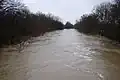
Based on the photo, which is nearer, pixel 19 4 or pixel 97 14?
pixel 19 4

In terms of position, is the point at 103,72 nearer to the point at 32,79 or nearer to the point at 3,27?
the point at 32,79

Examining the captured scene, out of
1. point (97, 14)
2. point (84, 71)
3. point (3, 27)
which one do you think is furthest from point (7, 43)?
point (97, 14)

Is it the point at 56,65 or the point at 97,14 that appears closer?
the point at 56,65

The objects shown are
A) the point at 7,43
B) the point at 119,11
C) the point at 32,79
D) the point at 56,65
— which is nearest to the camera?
the point at 32,79

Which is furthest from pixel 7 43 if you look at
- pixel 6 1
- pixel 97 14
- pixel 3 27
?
pixel 97 14

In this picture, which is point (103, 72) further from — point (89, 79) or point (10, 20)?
point (10, 20)

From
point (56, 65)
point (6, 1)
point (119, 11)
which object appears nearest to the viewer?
point (56, 65)

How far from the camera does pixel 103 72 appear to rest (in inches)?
516

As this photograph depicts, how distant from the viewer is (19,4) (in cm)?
3466

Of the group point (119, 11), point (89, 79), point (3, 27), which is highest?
point (119, 11)

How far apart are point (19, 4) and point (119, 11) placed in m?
15.4

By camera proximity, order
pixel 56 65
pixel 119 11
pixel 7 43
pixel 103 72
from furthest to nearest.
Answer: pixel 119 11
pixel 7 43
pixel 56 65
pixel 103 72

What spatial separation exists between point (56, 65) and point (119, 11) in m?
21.0

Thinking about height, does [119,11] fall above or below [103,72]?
above
